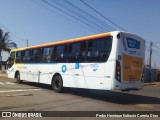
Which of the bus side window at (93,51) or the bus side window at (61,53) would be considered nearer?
the bus side window at (93,51)

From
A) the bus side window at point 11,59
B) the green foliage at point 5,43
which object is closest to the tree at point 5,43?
the green foliage at point 5,43

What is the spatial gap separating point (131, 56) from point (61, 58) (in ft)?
15.3

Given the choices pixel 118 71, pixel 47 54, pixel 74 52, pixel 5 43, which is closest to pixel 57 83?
pixel 47 54

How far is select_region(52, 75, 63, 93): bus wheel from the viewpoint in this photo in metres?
16.0

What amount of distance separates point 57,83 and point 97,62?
4.16 m

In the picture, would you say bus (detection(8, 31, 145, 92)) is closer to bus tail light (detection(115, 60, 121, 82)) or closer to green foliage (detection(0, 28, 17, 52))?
bus tail light (detection(115, 60, 121, 82))

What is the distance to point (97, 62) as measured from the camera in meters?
13.2

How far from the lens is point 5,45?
5406 cm

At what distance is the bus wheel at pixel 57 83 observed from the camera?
1595 centimetres

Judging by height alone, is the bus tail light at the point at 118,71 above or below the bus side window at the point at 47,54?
below

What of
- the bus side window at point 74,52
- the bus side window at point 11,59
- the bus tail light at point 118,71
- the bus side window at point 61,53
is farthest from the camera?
the bus side window at point 11,59

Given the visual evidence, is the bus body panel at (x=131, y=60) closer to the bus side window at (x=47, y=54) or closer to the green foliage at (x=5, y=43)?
the bus side window at (x=47, y=54)

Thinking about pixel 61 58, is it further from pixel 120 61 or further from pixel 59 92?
pixel 120 61

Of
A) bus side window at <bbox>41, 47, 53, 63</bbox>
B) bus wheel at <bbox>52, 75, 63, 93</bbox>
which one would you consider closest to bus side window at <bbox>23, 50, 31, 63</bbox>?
bus side window at <bbox>41, 47, 53, 63</bbox>
